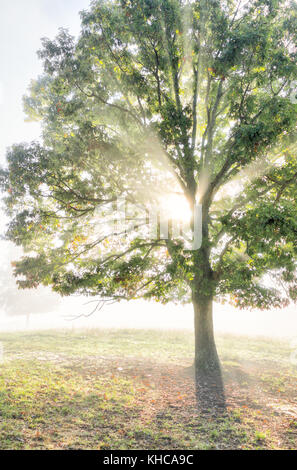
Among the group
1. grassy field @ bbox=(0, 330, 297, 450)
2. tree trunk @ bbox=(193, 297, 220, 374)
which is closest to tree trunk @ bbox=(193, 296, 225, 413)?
tree trunk @ bbox=(193, 297, 220, 374)

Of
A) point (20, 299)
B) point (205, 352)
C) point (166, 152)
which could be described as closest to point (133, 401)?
point (205, 352)

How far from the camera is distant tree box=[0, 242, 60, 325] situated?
31.2 m

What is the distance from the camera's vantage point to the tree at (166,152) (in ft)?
19.6

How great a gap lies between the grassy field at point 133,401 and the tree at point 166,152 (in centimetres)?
173

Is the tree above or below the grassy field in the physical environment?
above

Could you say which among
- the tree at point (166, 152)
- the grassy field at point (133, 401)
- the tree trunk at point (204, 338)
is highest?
the tree at point (166, 152)

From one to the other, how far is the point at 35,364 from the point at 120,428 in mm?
5382

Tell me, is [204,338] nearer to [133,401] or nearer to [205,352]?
[205,352]

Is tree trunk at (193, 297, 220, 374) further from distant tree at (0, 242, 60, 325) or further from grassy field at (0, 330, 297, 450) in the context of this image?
distant tree at (0, 242, 60, 325)

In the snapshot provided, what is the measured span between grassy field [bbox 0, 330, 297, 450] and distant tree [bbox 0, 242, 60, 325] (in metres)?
21.7

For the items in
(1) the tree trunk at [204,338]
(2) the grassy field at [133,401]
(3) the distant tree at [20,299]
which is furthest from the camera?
(3) the distant tree at [20,299]

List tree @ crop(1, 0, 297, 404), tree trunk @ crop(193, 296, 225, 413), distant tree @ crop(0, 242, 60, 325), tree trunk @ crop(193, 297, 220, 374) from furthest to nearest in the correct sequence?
distant tree @ crop(0, 242, 60, 325) < tree trunk @ crop(193, 297, 220, 374) < tree trunk @ crop(193, 296, 225, 413) < tree @ crop(1, 0, 297, 404)

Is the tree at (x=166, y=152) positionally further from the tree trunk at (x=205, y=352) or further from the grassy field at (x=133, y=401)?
the grassy field at (x=133, y=401)

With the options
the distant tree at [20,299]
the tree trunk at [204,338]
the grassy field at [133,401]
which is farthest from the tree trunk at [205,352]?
the distant tree at [20,299]
